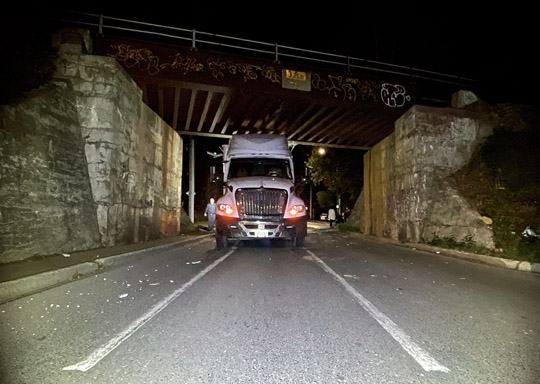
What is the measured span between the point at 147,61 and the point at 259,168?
570 cm

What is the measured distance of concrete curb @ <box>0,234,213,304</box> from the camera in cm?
522

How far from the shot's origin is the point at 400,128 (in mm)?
15898

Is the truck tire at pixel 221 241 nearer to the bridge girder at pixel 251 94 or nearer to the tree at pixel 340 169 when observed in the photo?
the bridge girder at pixel 251 94

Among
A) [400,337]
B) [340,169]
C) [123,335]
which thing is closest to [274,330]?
[400,337]

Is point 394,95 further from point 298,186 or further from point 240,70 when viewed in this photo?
point 298,186

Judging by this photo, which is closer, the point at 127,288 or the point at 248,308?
the point at 248,308

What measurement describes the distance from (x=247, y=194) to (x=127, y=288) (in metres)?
5.55

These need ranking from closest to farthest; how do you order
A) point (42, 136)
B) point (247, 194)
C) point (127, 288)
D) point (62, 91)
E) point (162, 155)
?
point (127, 288) < point (42, 136) < point (62, 91) < point (247, 194) < point (162, 155)

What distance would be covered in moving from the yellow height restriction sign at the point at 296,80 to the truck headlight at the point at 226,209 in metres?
5.96

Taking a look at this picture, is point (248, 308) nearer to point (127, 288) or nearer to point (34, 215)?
point (127, 288)

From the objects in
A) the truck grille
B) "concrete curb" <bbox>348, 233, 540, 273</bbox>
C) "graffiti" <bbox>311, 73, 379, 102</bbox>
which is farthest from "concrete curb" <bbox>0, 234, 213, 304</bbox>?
"graffiti" <bbox>311, 73, 379, 102</bbox>

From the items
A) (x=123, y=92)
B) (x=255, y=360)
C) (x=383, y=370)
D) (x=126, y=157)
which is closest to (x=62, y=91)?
(x=123, y=92)

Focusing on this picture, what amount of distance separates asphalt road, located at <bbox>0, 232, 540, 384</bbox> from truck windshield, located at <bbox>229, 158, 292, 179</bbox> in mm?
5670

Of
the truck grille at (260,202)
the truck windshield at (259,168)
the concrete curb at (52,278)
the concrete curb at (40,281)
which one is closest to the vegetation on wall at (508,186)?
the truck grille at (260,202)
